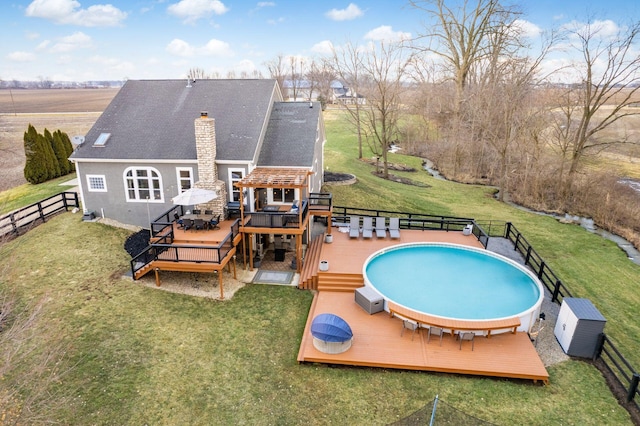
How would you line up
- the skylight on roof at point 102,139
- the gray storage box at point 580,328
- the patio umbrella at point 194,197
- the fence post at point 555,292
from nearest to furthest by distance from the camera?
the gray storage box at point 580,328
the fence post at point 555,292
the patio umbrella at point 194,197
the skylight on roof at point 102,139

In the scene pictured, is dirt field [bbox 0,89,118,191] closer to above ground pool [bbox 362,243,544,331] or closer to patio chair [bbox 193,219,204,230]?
patio chair [bbox 193,219,204,230]

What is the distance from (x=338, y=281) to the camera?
13250 millimetres

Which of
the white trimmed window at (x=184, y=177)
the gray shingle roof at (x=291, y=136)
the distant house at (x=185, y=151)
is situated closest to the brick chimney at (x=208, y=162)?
the distant house at (x=185, y=151)

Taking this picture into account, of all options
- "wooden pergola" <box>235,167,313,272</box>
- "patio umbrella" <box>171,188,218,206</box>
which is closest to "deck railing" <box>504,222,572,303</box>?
"wooden pergola" <box>235,167,313,272</box>

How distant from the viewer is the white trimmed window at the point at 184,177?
16.1 metres

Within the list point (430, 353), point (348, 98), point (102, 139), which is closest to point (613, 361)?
point (430, 353)

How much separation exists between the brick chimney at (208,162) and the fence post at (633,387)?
13.9 meters

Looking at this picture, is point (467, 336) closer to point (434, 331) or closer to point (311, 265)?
point (434, 331)

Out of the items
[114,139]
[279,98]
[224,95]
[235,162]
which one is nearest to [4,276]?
[114,139]

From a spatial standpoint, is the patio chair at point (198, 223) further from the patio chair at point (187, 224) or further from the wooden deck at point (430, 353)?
the wooden deck at point (430, 353)

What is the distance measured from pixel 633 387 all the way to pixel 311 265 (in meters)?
9.91

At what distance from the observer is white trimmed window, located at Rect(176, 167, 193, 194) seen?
52.8 ft

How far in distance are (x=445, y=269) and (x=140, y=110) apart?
53.2 feet

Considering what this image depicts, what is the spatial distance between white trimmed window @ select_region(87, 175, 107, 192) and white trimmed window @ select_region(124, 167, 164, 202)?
1.07 m
